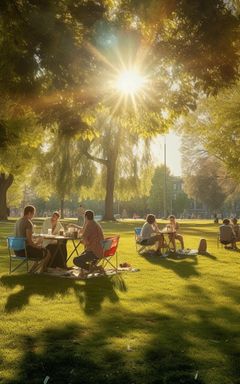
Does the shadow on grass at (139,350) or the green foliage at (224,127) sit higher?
the green foliage at (224,127)

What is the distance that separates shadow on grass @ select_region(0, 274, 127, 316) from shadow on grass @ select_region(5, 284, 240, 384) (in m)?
1.09

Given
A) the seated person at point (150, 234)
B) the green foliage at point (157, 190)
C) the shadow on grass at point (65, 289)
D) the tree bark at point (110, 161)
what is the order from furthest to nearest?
the green foliage at point (157, 190)
the tree bark at point (110, 161)
the seated person at point (150, 234)
the shadow on grass at point (65, 289)

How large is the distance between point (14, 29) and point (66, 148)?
32.3m

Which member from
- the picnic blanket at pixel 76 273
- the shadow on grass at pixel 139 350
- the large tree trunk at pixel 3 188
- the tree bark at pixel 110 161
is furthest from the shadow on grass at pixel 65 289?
the large tree trunk at pixel 3 188

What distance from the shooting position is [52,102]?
951 centimetres

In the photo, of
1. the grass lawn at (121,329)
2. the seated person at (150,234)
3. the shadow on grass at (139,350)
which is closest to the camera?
the shadow on grass at (139,350)

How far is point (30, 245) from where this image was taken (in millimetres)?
11234

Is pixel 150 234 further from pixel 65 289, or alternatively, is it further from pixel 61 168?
pixel 61 168

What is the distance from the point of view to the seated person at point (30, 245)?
1124 centimetres

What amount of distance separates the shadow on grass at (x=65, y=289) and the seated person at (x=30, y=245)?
50 cm

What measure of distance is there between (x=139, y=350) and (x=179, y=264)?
8.24 m

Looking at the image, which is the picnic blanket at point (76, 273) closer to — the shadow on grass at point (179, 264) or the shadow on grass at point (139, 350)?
the shadow on grass at point (179, 264)

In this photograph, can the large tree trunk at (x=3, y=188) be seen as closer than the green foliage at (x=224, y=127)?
No

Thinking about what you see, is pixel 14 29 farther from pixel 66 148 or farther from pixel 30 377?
pixel 66 148
